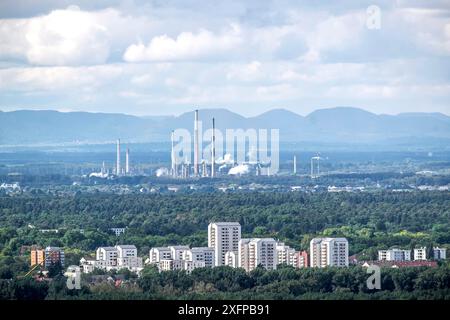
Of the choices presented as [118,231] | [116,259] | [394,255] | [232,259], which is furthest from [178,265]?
[118,231]

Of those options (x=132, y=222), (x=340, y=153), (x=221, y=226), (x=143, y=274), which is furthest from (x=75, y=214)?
(x=340, y=153)

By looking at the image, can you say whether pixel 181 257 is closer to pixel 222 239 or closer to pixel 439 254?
pixel 222 239

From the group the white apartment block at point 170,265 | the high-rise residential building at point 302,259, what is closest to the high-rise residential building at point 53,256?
the white apartment block at point 170,265

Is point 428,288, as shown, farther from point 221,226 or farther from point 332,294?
point 221,226

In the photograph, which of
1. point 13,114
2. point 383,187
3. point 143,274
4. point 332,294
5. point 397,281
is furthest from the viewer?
point 13,114

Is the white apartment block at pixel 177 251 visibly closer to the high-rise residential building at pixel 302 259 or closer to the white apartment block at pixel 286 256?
the white apartment block at pixel 286 256

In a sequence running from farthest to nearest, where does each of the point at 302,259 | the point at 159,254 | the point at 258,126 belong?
the point at 258,126 → the point at 159,254 → the point at 302,259
